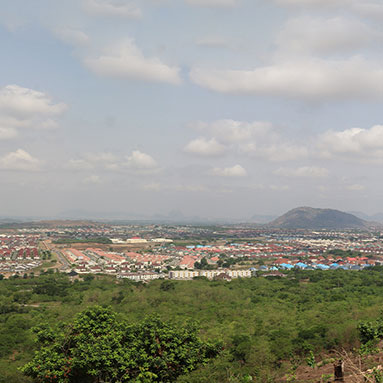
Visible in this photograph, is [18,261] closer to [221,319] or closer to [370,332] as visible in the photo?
[221,319]

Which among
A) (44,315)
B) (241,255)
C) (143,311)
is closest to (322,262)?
(241,255)

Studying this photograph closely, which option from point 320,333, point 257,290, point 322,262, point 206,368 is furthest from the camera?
point 322,262

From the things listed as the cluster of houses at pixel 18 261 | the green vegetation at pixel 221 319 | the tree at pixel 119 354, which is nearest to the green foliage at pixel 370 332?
the green vegetation at pixel 221 319

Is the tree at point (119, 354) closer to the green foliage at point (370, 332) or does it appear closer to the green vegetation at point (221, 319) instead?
the green vegetation at point (221, 319)

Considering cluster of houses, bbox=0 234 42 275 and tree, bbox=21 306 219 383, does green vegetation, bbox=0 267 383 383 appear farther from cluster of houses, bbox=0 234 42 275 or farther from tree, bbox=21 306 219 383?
cluster of houses, bbox=0 234 42 275

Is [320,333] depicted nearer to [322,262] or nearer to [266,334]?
[266,334]

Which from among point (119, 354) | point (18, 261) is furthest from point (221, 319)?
point (18, 261)
